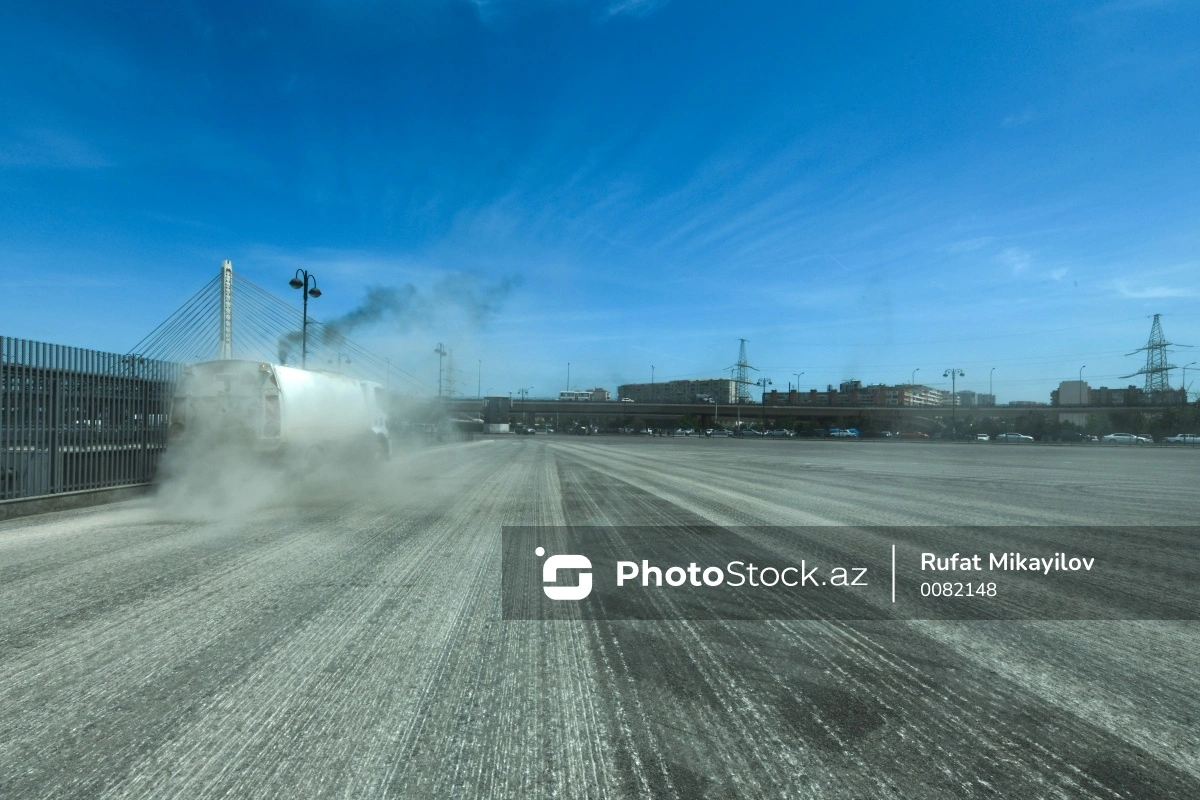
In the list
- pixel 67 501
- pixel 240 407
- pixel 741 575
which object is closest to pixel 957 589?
pixel 741 575

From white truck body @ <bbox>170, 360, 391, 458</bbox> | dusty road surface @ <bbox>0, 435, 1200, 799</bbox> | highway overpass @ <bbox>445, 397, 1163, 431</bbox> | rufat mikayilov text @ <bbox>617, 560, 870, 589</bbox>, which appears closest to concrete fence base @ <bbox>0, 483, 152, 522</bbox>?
white truck body @ <bbox>170, 360, 391, 458</bbox>

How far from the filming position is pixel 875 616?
17.5 feet

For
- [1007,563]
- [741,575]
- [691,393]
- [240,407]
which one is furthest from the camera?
[691,393]

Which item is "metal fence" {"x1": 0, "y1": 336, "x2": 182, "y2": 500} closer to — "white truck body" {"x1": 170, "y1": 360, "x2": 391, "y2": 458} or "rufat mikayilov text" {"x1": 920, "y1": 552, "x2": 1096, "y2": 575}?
"white truck body" {"x1": 170, "y1": 360, "x2": 391, "y2": 458}

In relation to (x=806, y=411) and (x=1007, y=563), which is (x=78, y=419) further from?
(x=806, y=411)

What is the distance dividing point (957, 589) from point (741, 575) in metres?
1.91

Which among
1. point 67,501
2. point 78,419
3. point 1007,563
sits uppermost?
point 78,419

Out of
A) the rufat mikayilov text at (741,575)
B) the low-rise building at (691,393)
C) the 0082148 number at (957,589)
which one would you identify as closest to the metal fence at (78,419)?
the rufat mikayilov text at (741,575)

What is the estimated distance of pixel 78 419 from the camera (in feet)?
38.7

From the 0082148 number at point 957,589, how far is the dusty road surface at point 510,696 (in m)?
0.86

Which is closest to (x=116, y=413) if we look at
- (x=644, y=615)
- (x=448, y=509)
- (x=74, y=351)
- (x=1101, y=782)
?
(x=74, y=351)

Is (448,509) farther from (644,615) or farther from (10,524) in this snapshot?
(644,615)

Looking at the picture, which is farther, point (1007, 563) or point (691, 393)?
point (691, 393)

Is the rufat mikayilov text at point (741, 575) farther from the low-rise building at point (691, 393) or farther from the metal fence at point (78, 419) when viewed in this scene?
the low-rise building at point (691, 393)
